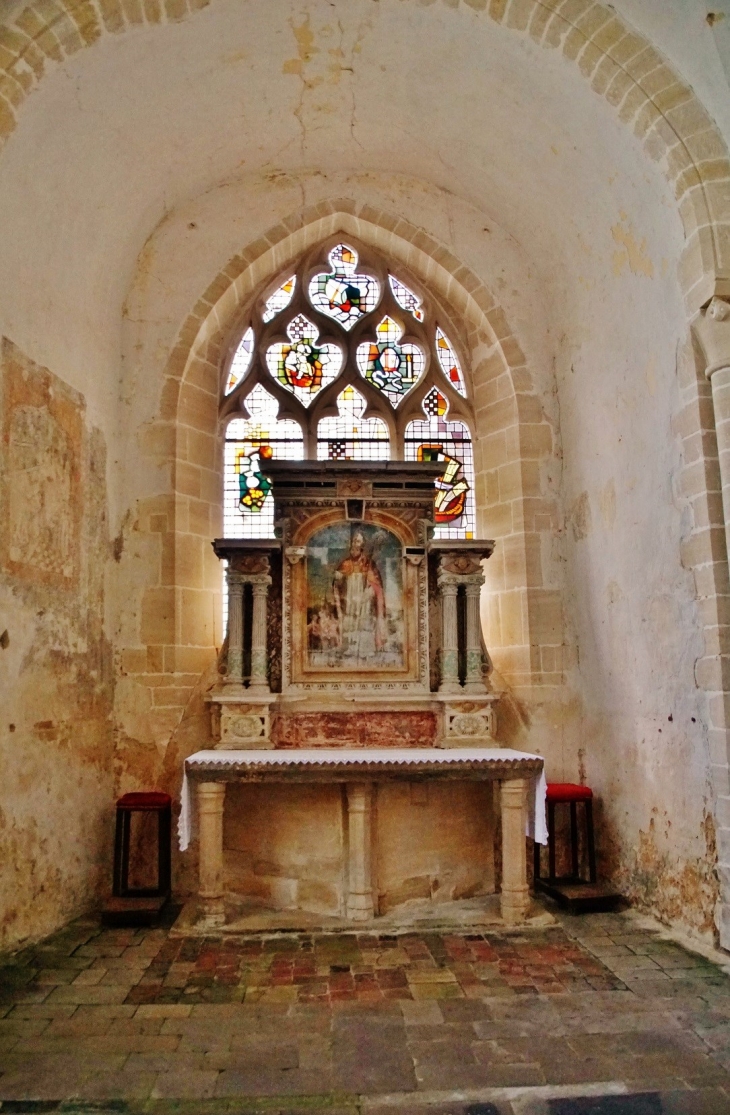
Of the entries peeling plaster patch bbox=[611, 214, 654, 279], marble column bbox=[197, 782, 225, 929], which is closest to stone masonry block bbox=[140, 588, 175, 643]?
marble column bbox=[197, 782, 225, 929]

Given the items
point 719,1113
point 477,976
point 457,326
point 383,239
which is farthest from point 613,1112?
point 383,239

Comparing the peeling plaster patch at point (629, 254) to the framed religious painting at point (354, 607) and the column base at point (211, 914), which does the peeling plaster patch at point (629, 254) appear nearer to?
the framed religious painting at point (354, 607)

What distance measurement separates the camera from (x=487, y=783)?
6273 mm

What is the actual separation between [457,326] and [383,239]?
3.36 feet

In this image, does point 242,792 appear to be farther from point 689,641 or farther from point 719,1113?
point 719,1113

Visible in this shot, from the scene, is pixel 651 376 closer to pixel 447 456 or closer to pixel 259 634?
pixel 447 456

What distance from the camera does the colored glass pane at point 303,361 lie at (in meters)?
7.68

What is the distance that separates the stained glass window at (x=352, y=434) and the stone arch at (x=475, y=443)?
0.88 metres

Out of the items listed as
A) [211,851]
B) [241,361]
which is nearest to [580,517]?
[241,361]

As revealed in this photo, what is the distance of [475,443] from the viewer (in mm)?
7621

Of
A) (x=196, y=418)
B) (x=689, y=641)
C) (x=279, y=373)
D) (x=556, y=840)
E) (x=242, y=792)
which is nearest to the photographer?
(x=689, y=641)

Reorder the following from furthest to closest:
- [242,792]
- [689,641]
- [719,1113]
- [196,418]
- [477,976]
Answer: [196,418]
[242,792]
[689,641]
[477,976]
[719,1113]

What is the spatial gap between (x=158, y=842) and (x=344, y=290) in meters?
5.05

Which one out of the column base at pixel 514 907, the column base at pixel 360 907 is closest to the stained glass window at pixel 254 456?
the column base at pixel 360 907
